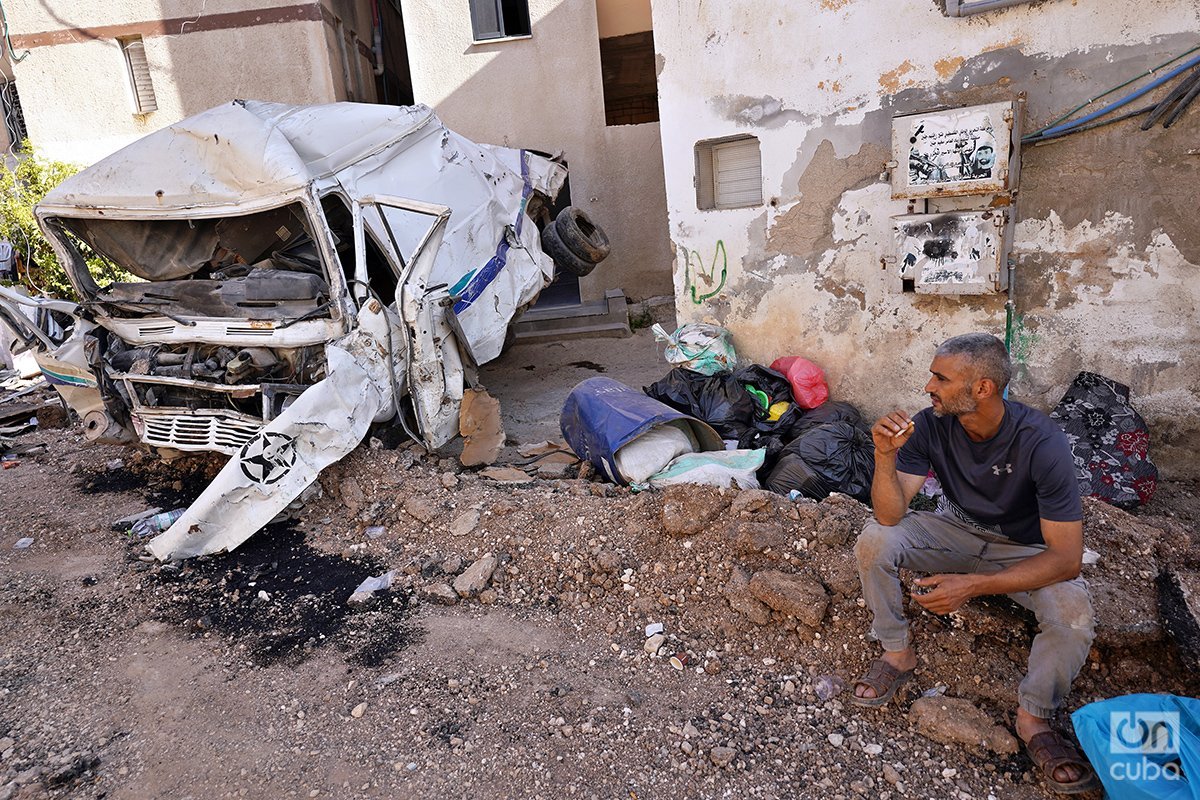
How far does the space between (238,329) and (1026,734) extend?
15.2 ft

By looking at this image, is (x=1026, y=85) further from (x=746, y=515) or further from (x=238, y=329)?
(x=238, y=329)

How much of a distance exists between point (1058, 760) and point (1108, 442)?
2.64m

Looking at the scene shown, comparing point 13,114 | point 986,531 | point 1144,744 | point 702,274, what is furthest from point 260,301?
point 13,114

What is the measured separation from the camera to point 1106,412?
14.5 feet

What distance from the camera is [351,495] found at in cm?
468

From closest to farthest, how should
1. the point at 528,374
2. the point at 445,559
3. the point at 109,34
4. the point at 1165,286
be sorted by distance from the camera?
the point at 445,559, the point at 1165,286, the point at 528,374, the point at 109,34

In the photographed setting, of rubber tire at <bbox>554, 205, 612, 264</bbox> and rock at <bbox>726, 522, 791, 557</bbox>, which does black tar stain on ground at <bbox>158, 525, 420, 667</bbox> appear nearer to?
rock at <bbox>726, 522, 791, 557</bbox>

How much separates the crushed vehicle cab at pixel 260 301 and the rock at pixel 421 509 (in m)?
0.52

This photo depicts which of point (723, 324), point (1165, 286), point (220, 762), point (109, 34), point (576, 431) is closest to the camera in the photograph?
point (220, 762)

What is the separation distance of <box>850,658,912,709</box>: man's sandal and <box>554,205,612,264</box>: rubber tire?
5484mm

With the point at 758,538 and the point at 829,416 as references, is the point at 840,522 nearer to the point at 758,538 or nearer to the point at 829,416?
the point at 758,538

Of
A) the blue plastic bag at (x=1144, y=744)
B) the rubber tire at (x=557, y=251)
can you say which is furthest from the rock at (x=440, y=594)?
the rubber tire at (x=557, y=251)

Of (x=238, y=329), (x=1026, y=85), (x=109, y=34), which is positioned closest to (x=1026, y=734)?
(x=1026, y=85)

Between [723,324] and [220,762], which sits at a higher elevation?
[723,324]
